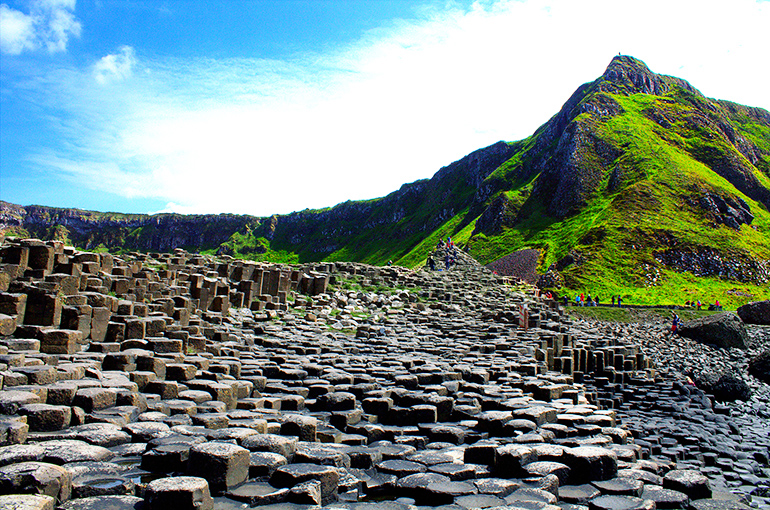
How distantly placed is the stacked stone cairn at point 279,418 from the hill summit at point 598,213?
5158 centimetres

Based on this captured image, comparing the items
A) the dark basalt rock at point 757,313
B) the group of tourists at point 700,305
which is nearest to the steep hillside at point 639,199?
the group of tourists at point 700,305

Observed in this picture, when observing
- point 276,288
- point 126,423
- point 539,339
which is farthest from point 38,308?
point 539,339

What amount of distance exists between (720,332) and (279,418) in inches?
1452

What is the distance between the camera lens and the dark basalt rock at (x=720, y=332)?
1341 inches

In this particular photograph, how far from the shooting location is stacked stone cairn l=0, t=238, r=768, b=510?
4.78 metres

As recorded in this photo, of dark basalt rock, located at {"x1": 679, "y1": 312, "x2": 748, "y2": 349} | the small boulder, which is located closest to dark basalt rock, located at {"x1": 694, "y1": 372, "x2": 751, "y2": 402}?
the small boulder

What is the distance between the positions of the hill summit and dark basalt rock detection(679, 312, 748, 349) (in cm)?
2048

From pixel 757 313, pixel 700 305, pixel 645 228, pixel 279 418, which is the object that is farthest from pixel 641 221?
pixel 279 418

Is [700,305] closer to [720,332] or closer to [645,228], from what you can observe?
[720,332]

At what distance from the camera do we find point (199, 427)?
6.39m

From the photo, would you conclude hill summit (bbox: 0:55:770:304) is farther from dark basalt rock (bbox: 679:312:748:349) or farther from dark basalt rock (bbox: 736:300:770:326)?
dark basalt rock (bbox: 679:312:748:349)

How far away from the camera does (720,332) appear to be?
113 feet

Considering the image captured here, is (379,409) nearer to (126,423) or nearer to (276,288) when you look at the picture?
(126,423)

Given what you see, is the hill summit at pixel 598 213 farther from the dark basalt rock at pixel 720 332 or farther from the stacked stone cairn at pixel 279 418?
the stacked stone cairn at pixel 279 418
